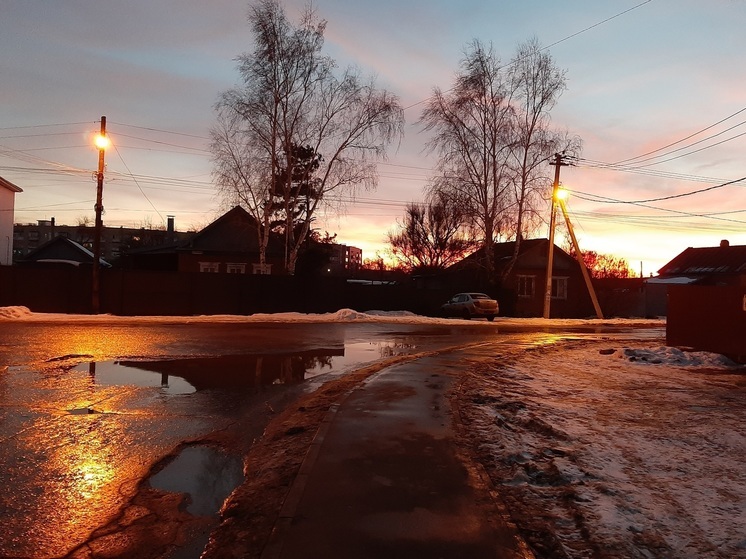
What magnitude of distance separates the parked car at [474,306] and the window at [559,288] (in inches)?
502

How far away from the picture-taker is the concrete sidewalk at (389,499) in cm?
396

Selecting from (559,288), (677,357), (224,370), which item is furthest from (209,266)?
(677,357)

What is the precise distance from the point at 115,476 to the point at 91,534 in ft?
4.30

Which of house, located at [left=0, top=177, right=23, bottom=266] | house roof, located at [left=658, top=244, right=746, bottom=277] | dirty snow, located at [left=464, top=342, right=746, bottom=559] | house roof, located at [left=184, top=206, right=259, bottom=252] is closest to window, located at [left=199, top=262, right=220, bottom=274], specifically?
house roof, located at [left=184, top=206, right=259, bottom=252]

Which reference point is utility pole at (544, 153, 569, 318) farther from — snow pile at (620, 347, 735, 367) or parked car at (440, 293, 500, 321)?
snow pile at (620, 347, 735, 367)

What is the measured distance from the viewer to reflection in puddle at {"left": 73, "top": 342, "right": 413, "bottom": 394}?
1034cm

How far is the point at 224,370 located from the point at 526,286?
35419mm

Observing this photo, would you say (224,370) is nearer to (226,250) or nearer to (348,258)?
(226,250)

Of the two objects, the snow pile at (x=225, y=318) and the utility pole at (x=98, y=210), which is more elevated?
Answer: the utility pole at (x=98, y=210)

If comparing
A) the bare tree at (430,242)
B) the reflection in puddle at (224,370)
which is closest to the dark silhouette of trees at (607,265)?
the bare tree at (430,242)

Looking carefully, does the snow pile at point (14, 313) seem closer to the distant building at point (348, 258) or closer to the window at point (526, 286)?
the window at point (526, 286)

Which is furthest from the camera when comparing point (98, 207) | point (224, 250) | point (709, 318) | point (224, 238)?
point (224, 238)

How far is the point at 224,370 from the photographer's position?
470 inches

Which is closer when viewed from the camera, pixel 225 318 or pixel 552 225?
pixel 225 318
